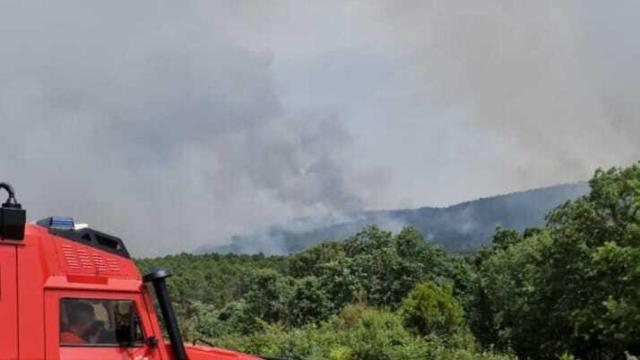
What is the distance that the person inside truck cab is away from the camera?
21.1ft

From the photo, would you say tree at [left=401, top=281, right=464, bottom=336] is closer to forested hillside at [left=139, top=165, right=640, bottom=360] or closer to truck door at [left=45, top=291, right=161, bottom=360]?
forested hillside at [left=139, top=165, right=640, bottom=360]

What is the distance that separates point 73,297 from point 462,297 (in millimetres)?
61866

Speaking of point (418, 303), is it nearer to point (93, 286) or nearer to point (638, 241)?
point (638, 241)

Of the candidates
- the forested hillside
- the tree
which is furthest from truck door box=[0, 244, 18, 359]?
the tree

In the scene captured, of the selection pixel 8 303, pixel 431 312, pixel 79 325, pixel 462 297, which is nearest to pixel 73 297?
pixel 79 325

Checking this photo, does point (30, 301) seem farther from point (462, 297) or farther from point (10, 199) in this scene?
point (462, 297)

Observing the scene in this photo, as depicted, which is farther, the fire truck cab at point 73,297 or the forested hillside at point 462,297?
the forested hillside at point 462,297

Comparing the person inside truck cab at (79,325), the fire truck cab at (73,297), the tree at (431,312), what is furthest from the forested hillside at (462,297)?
the person inside truck cab at (79,325)

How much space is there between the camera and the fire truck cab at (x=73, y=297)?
6246mm

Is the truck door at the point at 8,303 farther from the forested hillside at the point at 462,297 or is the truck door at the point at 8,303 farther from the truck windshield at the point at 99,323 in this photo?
the forested hillside at the point at 462,297

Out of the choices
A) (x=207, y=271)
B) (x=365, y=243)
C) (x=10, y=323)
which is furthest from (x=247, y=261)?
(x=10, y=323)

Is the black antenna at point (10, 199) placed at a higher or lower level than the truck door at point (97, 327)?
higher

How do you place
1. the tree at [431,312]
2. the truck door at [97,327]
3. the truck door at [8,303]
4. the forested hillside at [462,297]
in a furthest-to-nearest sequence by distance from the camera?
the tree at [431,312] < the forested hillside at [462,297] < the truck door at [97,327] < the truck door at [8,303]

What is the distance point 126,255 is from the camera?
23.1 ft
